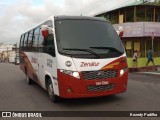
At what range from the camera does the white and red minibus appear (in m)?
7.59

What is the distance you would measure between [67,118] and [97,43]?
2476mm

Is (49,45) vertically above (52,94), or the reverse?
(49,45)

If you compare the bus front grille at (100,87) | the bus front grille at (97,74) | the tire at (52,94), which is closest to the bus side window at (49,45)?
the tire at (52,94)

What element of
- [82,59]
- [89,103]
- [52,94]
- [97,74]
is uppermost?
[82,59]

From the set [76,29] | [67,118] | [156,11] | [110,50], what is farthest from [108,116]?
[156,11]

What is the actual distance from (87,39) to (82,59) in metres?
0.83

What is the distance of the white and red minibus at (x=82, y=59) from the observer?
759cm

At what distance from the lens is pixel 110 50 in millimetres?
8219

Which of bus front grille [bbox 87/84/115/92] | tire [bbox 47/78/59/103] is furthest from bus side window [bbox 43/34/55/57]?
bus front grille [bbox 87/84/115/92]

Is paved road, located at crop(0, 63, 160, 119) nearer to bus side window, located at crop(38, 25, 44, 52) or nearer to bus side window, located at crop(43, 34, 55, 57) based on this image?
bus side window, located at crop(43, 34, 55, 57)

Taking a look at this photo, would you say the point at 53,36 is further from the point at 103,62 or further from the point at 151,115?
the point at 151,115

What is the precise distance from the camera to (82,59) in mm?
7656

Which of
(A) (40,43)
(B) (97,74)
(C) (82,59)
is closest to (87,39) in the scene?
(C) (82,59)

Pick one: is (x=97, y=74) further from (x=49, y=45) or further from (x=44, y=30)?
(x=44, y=30)
